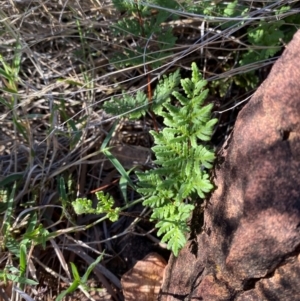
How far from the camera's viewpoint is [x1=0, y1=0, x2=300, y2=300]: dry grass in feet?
9.14

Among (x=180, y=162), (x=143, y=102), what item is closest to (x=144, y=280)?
(x=180, y=162)

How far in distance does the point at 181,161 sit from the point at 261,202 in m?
0.44

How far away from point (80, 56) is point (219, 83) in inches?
34.1

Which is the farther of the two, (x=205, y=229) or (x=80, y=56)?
(x=80, y=56)

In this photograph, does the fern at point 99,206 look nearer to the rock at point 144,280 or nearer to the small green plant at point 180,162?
the small green plant at point 180,162

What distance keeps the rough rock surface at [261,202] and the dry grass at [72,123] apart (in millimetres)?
708

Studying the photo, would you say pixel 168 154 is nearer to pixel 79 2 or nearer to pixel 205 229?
pixel 205 229

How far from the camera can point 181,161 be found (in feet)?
7.23

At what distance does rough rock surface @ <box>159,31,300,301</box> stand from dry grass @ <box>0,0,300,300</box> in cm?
71

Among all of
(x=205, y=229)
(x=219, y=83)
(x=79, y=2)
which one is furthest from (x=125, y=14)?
(x=205, y=229)

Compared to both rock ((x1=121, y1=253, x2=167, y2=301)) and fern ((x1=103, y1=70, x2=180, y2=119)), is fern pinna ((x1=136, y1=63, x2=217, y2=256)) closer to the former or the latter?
fern ((x1=103, y1=70, x2=180, y2=119))

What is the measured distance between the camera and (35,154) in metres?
2.99

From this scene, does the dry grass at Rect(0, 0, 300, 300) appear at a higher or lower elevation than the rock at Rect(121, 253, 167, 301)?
higher

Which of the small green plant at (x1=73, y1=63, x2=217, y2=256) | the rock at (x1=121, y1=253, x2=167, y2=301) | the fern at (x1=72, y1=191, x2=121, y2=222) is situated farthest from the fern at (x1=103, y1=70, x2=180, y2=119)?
the rock at (x1=121, y1=253, x2=167, y2=301)
